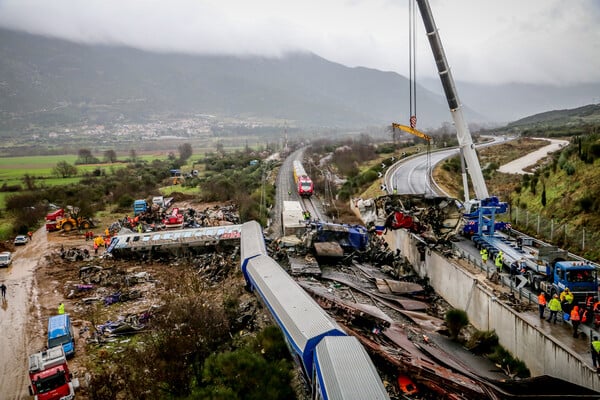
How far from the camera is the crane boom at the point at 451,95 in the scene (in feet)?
86.0

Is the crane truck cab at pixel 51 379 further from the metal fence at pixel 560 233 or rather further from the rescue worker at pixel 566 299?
the metal fence at pixel 560 233

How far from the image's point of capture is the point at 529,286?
824 inches

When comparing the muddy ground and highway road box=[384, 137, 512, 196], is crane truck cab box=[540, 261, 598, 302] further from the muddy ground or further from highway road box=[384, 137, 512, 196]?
A: highway road box=[384, 137, 512, 196]

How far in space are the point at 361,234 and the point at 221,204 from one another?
30.1 metres

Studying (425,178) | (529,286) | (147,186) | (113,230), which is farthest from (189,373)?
(147,186)

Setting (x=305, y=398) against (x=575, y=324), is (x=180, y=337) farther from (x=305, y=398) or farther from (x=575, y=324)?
(x=575, y=324)

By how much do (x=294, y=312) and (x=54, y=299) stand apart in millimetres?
21430

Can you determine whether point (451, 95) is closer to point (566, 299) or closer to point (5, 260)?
point (566, 299)

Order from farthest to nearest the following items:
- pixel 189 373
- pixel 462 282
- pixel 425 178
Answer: pixel 425 178 → pixel 462 282 → pixel 189 373

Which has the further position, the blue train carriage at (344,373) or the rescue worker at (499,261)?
the rescue worker at (499,261)

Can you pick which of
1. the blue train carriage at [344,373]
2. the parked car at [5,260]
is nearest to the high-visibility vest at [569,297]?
the blue train carriage at [344,373]

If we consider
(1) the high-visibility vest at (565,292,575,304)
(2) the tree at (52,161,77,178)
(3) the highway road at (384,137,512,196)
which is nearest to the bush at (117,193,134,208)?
(3) the highway road at (384,137,512,196)

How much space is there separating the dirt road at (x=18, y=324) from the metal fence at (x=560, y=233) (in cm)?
2884

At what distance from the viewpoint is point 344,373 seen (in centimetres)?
1201
